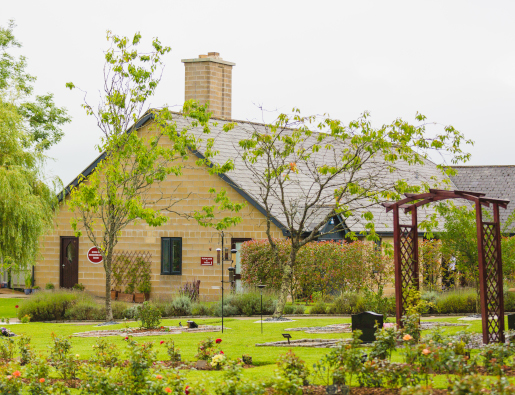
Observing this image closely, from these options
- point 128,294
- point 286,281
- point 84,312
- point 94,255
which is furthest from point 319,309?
point 94,255

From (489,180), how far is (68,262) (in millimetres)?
17518

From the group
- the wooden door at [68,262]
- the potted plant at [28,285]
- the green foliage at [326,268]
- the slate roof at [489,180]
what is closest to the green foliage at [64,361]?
the green foliage at [326,268]

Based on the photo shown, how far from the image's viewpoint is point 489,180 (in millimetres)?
29922

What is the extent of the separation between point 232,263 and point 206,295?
1.55 m

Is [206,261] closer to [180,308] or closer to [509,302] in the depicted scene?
[180,308]

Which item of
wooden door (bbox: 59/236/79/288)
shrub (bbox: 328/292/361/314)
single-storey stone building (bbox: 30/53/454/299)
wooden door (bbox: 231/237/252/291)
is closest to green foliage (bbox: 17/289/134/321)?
single-storey stone building (bbox: 30/53/454/299)

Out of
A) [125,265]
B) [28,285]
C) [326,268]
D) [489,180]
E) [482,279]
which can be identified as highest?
[489,180]

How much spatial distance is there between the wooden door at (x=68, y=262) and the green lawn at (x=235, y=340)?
340 inches

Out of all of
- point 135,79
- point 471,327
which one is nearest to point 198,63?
point 135,79

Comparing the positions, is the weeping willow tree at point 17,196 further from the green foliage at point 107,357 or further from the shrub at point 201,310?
the green foliage at point 107,357

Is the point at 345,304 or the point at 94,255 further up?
the point at 94,255

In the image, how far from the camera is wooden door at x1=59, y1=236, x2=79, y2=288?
26531 mm

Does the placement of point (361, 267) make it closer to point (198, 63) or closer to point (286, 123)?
point (286, 123)

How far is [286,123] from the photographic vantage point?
16.8 metres
